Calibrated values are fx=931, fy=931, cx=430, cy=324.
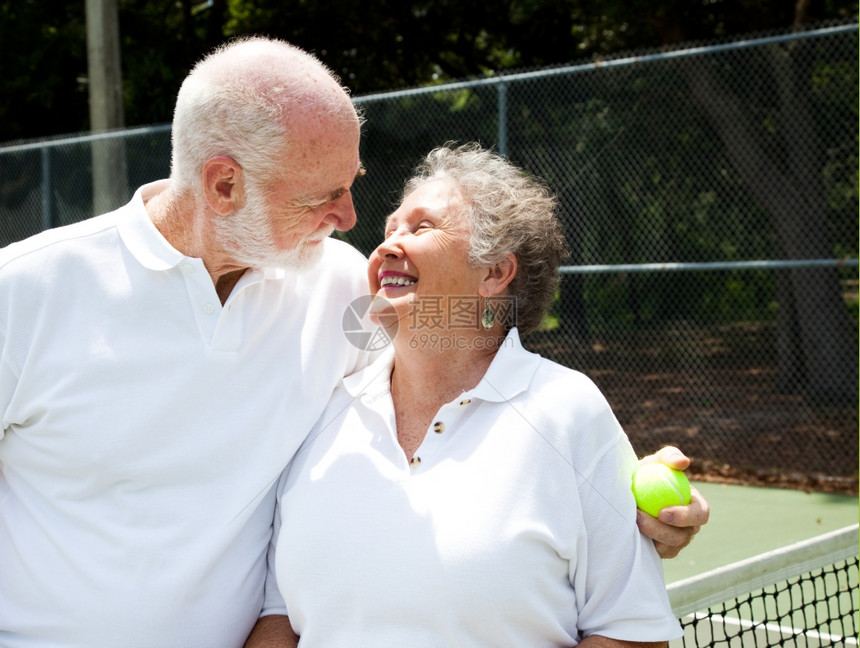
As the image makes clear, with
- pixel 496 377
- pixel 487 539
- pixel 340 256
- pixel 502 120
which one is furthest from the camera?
pixel 502 120

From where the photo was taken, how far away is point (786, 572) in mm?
2941

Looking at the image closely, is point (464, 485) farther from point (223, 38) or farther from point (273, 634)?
point (223, 38)

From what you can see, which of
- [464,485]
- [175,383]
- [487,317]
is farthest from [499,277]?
[175,383]

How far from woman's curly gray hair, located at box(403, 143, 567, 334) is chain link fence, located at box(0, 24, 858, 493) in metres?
4.65

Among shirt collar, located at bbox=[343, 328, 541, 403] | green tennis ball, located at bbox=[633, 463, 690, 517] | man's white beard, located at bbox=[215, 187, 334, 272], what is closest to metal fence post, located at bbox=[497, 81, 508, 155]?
shirt collar, located at bbox=[343, 328, 541, 403]

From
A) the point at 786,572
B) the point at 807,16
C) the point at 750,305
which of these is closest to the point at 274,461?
the point at 786,572

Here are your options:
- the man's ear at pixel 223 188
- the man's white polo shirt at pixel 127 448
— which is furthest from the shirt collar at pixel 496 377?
the man's ear at pixel 223 188

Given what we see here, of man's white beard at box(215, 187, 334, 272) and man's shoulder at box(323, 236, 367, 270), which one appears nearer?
man's white beard at box(215, 187, 334, 272)

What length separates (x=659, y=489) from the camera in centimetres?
224

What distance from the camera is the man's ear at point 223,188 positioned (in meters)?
2.48

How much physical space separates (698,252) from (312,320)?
7.06m

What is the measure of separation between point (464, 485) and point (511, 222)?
789mm

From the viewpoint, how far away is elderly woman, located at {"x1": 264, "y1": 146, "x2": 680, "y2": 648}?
2.19m

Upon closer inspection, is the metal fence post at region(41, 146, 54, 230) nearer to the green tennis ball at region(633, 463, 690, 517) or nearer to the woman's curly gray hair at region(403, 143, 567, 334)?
the woman's curly gray hair at region(403, 143, 567, 334)
